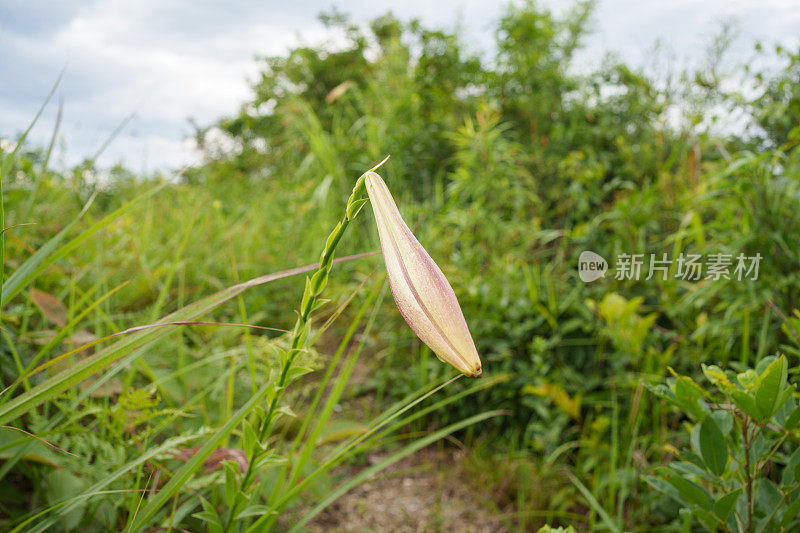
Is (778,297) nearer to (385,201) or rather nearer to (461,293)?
(461,293)

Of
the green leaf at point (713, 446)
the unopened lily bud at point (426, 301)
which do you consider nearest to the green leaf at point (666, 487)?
the green leaf at point (713, 446)

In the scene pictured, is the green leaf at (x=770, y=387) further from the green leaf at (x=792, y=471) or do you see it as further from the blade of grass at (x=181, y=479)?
the blade of grass at (x=181, y=479)

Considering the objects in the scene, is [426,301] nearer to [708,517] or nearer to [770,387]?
[770,387]

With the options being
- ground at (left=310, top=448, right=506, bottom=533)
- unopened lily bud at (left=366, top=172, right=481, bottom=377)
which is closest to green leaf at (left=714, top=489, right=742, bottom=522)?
unopened lily bud at (left=366, top=172, right=481, bottom=377)

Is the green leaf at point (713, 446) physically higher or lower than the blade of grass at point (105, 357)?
lower

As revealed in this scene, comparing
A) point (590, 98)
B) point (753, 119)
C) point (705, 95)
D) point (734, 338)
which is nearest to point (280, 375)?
point (734, 338)

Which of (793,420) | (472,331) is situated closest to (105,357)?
(793,420)

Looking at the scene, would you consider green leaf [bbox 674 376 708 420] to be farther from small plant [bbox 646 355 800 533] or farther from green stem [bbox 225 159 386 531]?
green stem [bbox 225 159 386 531]
